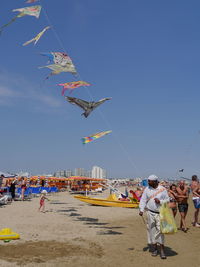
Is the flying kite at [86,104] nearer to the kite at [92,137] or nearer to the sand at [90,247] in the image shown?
the kite at [92,137]

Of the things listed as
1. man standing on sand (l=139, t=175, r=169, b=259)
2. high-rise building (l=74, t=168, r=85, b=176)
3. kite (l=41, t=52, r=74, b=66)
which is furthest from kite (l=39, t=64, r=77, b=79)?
high-rise building (l=74, t=168, r=85, b=176)

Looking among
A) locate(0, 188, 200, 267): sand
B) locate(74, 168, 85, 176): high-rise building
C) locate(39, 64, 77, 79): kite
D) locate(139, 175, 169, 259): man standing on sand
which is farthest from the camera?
locate(74, 168, 85, 176): high-rise building

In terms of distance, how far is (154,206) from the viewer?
18.8 feet

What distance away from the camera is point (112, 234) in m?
8.05

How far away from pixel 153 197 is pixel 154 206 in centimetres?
19

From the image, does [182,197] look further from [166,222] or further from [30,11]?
[30,11]

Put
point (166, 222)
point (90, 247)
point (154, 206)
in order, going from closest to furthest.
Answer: point (166, 222)
point (154, 206)
point (90, 247)

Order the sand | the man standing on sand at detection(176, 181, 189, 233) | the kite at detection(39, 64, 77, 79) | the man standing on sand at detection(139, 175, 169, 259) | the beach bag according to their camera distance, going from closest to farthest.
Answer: the sand, the beach bag, the man standing on sand at detection(139, 175, 169, 259), the man standing on sand at detection(176, 181, 189, 233), the kite at detection(39, 64, 77, 79)

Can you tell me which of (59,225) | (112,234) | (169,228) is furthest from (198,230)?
(59,225)

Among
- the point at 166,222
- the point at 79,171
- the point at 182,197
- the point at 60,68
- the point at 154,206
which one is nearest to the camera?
the point at 166,222

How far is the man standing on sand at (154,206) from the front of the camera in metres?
5.65

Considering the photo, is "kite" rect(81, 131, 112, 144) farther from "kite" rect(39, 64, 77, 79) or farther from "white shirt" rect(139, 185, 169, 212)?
"white shirt" rect(139, 185, 169, 212)

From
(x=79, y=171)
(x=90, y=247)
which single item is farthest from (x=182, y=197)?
(x=79, y=171)

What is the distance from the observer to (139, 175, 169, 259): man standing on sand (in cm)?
565
